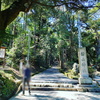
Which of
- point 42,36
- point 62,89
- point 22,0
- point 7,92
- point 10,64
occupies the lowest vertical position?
point 62,89

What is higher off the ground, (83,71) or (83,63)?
(83,63)

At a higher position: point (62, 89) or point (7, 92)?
point (7, 92)

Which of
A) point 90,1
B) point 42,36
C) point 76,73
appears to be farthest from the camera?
point 42,36

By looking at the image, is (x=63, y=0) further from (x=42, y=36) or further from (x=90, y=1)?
(x=42, y=36)

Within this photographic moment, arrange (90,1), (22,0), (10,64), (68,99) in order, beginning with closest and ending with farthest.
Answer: (68,99)
(22,0)
(90,1)
(10,64)

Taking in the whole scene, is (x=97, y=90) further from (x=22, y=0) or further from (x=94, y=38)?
(x=94, y=38)

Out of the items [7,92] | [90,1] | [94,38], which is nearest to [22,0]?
[90,1]

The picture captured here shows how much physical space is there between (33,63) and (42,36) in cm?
619

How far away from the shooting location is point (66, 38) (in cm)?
2022

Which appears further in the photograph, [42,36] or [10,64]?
[42,36]

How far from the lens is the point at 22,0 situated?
5836mm

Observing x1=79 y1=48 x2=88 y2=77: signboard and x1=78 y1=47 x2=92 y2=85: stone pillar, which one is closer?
x1=78 y1=47 x2=92 y2=85: stone pillar

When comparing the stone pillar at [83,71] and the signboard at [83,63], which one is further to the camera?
the signboard at [83,63]

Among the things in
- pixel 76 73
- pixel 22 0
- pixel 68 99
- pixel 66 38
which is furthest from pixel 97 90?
pixel 66 38
